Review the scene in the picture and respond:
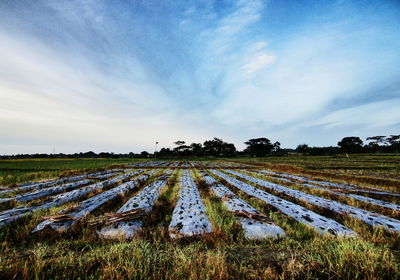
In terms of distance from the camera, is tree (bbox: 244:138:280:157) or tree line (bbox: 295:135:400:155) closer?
tree line (bbox: 295:135:400:155)

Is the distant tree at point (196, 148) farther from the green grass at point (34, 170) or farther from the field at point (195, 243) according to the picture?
the field at point (195, 243)

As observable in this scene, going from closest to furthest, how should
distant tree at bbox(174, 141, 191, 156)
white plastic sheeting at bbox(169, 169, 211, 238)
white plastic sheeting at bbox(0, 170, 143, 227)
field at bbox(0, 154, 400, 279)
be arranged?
1. field at bbox(0, 154, 400, 279)
2. white plastic sheeting at bbox(169, 169, 211, 238)
3. white plastic sheeting at bbox(0, 170, 143, 227)
4. distant tree at bbox(174, 141, 191, 156)

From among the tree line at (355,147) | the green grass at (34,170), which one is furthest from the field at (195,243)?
the tree line at (355,147)

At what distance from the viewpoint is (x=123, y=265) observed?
1249 millimetres

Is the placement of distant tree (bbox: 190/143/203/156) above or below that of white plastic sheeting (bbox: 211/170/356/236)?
above

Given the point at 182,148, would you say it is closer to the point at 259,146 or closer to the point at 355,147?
the point at 259,146

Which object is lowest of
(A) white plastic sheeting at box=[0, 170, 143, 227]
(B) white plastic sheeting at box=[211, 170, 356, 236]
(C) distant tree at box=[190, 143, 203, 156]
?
(B) white plastic sheeting at box=[211, 170, 356, 236]

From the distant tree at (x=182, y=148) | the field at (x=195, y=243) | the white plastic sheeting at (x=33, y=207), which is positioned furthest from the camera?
the distant tree at (x=182, y=148)

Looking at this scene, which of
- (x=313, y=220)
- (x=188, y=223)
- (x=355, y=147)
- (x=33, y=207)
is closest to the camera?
(x=188, y=223)

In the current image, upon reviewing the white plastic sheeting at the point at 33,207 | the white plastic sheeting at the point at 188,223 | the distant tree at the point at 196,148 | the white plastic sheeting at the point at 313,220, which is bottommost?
the white plastic sheeting at the point at 313,220

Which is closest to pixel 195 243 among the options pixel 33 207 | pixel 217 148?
pixel 33 207

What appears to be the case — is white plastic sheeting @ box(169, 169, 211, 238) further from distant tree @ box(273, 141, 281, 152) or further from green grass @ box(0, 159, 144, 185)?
distant tree @ box(273, 141, 281, 152)

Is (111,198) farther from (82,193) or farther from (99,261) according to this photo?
(99,261)

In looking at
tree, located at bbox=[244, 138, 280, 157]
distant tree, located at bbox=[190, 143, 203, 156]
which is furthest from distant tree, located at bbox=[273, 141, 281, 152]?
distant tree, located at bbox=[190, 143, 203, 156]
